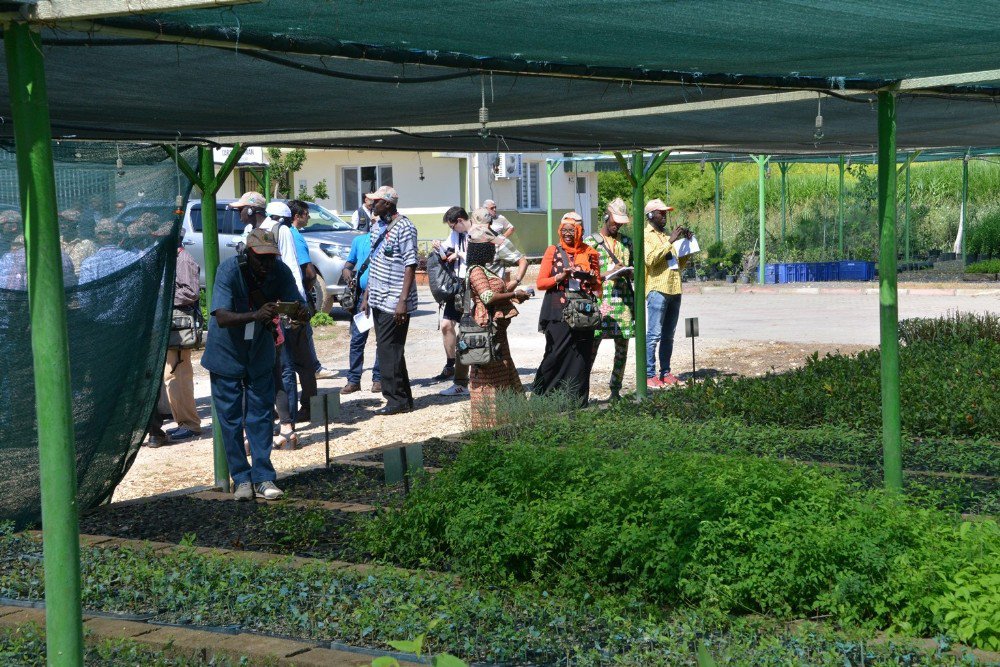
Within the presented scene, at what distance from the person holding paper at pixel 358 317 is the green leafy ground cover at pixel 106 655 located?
23.1 feet

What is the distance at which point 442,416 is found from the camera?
36.9ft

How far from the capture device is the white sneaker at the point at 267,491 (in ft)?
25.2

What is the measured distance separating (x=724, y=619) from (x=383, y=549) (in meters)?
1.91

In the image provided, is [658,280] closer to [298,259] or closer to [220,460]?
[298,259]

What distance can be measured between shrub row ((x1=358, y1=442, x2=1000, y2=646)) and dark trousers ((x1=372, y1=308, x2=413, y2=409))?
5012mm

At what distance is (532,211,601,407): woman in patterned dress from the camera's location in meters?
10.4

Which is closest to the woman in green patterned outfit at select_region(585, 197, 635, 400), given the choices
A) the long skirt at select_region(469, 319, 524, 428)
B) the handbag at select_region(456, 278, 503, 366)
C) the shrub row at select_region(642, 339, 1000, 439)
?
the shrub row at select_region(642, 339, 1000, 439)

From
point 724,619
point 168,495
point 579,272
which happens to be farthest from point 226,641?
point 579,272

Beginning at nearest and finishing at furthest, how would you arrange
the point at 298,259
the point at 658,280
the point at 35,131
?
the point at 35,131
the point at 298,259
the point at 658,280

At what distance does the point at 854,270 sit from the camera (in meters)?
28.6

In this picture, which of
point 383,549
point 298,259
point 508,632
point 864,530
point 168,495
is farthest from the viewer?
point 298,259

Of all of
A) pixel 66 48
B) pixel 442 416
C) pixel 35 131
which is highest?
pixel 66 48

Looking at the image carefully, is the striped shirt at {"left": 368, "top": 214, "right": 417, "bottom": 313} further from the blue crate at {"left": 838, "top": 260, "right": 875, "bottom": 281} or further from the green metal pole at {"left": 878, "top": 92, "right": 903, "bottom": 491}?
the blue crate at {"left": 838, "top": 260, "right": 875, "bottom": 281}

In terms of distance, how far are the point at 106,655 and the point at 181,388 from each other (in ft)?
20.9
